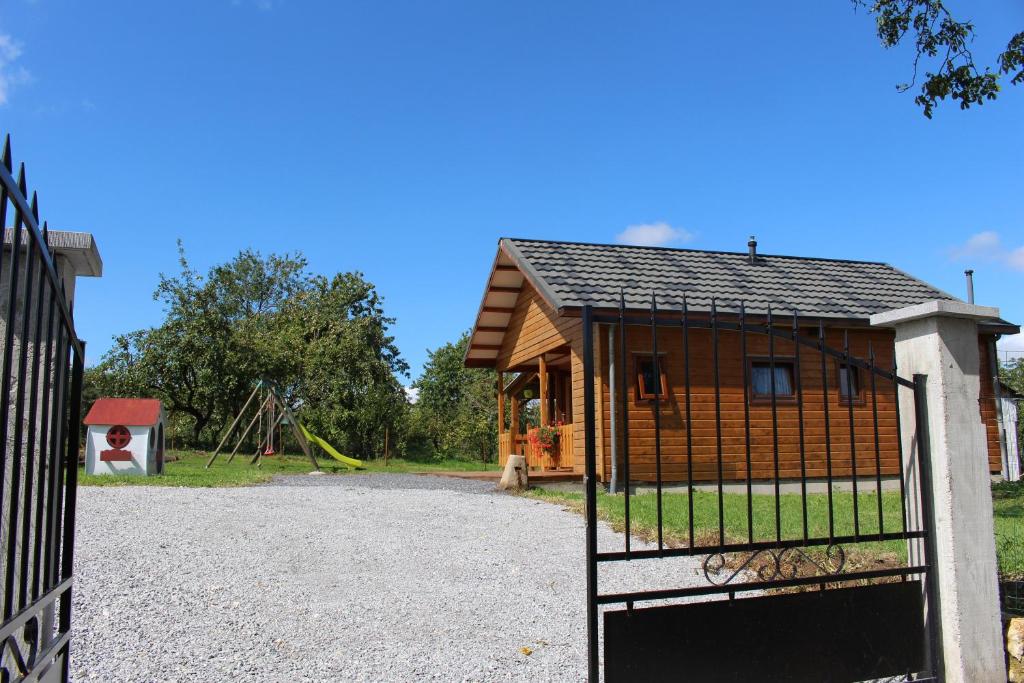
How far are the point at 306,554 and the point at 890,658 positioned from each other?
512 centimetres

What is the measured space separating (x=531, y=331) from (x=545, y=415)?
188 centimetres

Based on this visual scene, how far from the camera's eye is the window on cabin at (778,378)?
14.0 meters

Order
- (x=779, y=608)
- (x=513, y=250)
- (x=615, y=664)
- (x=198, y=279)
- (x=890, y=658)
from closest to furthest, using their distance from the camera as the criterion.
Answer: (x=615, y=664) → (x=779, y=608) → (x=890, y=658) → (x=513, y=250) → (x=198, y=279)

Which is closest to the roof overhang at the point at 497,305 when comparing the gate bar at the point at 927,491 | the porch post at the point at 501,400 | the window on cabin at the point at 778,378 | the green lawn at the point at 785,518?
the porch post at the point at 501,400

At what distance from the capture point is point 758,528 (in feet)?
27.3

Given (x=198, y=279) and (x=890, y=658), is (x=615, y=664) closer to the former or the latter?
(x=890, y=658)

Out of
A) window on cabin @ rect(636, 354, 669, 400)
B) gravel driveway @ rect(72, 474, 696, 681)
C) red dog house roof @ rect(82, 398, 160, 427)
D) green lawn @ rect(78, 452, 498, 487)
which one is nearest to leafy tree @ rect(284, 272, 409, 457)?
green lawn @ rect(78, 452, 498, 487)

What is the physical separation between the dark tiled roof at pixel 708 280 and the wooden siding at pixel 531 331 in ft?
2.80

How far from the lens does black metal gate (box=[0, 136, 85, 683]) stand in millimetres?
2086

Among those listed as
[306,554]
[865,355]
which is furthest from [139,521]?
[865,355]

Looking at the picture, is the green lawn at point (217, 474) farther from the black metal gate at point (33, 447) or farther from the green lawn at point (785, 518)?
the black metal gate at point (33, 447)

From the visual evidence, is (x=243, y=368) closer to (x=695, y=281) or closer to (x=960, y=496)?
(x=695, y=281)

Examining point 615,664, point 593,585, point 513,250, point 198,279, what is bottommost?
point 615,664

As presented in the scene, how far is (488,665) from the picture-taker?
453cm
